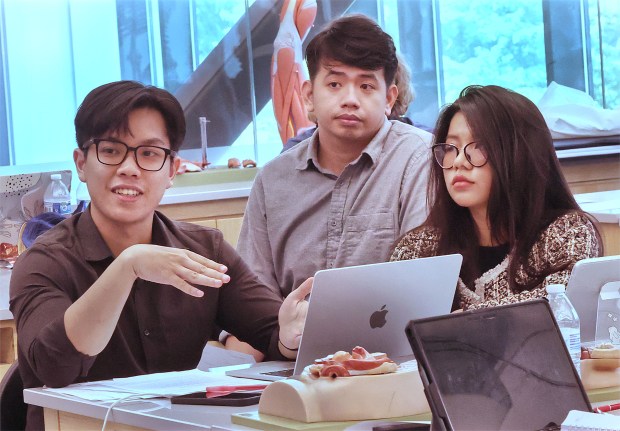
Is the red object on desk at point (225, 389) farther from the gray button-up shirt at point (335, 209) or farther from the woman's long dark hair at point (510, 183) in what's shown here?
the gray button-up shirt at point (335, 209)

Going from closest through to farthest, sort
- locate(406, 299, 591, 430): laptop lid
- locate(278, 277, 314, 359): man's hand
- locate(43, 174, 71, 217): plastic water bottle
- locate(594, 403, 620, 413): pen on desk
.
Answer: locate(406, 299, 591, 430): laptop lid, locate(594, 403, 620, 413): pen on desk, locate(278, 277, 314, 359): man's hand, locate(43, 174, 71, 217): plastic water bottle

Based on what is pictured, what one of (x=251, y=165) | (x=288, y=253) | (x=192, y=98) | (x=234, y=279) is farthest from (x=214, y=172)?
(x=234, y=279)

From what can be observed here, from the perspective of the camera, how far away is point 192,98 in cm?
532

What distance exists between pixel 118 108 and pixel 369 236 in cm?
82

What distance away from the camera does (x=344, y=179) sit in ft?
8.91

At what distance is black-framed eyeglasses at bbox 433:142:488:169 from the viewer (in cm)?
226

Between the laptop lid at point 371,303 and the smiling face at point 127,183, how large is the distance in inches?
21.1

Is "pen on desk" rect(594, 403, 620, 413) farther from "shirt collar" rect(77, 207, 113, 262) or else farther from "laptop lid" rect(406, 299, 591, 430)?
"shirt collar" rect(77, 207, 113, 262)

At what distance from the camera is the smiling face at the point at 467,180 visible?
2.26 m

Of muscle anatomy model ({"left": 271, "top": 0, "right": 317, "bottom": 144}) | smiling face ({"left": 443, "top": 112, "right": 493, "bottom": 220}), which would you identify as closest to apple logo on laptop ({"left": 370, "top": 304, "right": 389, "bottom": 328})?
smiling face ({"left": 443, "top": 112, "right": 493, "bottom": 220})

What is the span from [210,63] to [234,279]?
10.7ft

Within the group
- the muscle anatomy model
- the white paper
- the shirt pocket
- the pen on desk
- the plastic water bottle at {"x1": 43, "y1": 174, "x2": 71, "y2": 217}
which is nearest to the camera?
the pen on desk

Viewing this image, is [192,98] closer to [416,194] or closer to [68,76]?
[68,76]

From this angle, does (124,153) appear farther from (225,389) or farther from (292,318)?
(225,389)
